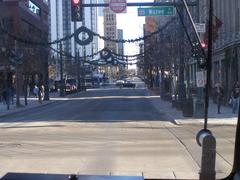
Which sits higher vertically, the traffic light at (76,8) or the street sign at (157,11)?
the street sign at (157,11)

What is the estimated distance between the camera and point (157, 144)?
16.8 meters

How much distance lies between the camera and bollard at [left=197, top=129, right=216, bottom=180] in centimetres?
691

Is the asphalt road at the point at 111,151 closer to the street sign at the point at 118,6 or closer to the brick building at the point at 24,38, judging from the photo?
the street sign at the point at 118,6

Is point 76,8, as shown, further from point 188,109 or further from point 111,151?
point 111,151

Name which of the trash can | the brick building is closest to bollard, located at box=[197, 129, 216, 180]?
the trash can

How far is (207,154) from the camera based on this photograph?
23.6 ft

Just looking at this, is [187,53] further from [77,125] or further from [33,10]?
[33,10]

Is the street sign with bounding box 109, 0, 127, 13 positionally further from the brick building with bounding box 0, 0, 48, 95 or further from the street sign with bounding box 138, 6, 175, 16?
the brick building with bounding box 0, 0, 48, 95

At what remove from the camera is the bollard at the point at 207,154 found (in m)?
6.91

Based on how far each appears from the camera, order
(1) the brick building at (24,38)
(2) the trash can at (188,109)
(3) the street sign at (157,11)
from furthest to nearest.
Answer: (1) the brick building at (24,38), (3) the street sign at (157,11), (2) the trash can at (188,109)

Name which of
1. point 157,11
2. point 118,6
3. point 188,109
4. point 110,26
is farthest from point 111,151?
point 110,26

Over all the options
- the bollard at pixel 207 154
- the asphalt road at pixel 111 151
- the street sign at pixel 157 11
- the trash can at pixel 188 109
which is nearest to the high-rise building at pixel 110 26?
the street sign at pixel 157 11

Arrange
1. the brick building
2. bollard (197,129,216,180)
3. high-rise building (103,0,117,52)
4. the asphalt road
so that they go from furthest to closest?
high-rise building (103,0,117,52) < the brick building < the asphalt road < bollard (197,129,216,180)

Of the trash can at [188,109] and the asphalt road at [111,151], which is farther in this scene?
the trash can at [188,109]
